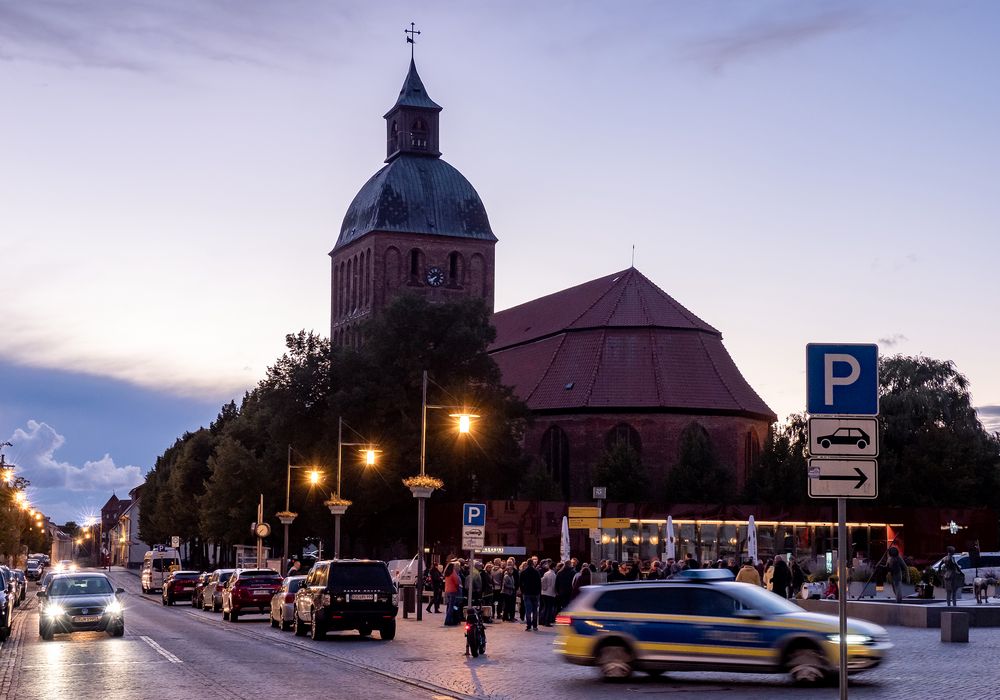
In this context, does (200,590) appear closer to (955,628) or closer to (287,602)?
(287,602)

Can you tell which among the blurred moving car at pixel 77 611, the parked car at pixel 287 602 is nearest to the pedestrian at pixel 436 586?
the parked car at pixel 287 602

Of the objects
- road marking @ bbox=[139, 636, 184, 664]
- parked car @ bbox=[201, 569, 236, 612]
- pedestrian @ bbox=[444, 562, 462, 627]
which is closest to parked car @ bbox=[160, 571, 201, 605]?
parked car @ bbox=[201, 569, 236, 612]

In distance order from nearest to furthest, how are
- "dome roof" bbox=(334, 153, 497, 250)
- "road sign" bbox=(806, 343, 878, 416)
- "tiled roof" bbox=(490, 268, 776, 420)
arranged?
"road sign" bbox=(806, 343, 878, 416) < "tiled roof" bbox=(490, 268, 776, 420) < "dome roof" bbox=(334, 153, 497, 250)

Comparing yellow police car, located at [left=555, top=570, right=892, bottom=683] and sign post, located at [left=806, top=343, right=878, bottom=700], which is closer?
sign post, located at [left=806, top=343, right=878, bottom=700]

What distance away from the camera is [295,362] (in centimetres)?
6775

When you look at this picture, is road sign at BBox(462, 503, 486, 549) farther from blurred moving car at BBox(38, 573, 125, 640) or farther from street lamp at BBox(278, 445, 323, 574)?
street lamp at BBox(278, 445, 323, 574)

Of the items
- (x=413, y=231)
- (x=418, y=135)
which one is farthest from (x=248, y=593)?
(x=418, y=135)

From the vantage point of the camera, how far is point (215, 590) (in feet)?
156

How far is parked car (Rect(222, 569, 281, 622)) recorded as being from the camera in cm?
3978

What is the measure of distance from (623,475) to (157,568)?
83.0 ft

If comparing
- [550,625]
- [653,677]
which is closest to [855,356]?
[653,677]

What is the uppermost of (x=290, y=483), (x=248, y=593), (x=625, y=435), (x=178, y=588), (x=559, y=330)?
(x=559, y=330)

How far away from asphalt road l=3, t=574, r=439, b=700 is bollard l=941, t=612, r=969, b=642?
1169 centimetres

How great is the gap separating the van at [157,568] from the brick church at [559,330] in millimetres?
16169
